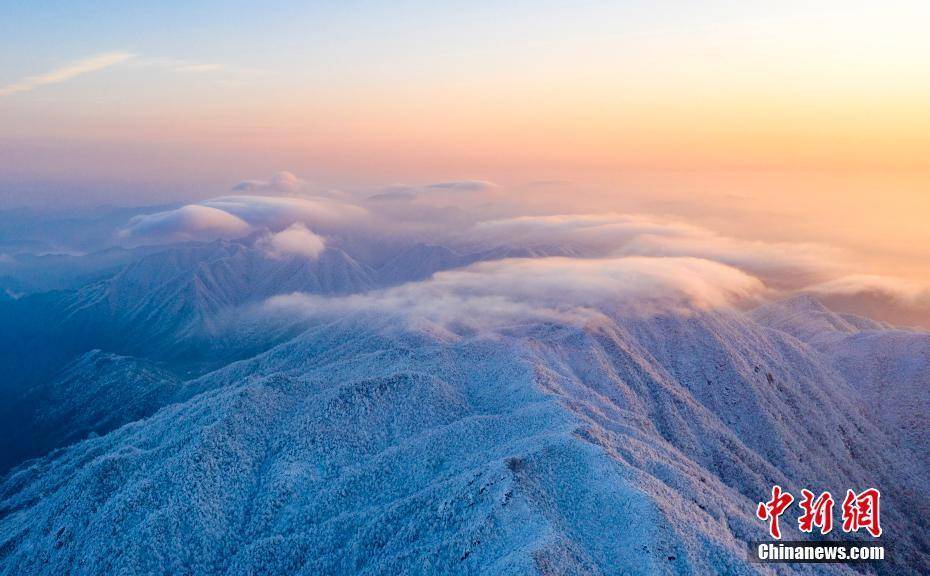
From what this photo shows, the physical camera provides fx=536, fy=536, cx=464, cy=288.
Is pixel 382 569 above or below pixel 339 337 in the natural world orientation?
above

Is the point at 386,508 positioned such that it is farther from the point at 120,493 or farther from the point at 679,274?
the point at 679,274

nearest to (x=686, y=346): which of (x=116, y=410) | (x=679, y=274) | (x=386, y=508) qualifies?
(x=679, y=274)

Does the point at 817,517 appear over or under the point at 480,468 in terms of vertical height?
under

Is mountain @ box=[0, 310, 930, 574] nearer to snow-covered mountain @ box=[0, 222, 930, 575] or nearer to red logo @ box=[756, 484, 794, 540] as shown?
snow-covered mountain @ box=[0, 222, 930, 575]

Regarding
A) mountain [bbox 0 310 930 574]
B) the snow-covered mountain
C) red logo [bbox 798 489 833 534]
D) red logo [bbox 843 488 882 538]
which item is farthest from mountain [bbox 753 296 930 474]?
red logo [bbox 798 489 833 534]

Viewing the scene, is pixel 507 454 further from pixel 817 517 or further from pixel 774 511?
pixel 817 517

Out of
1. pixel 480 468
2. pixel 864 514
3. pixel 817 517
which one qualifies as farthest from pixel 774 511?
pixel 864 514

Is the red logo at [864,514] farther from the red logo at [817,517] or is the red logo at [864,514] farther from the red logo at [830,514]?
the red logo at [817,517]

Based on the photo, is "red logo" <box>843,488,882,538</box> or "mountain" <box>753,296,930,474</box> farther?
"mountain" <box>753,296,930,474</box>
